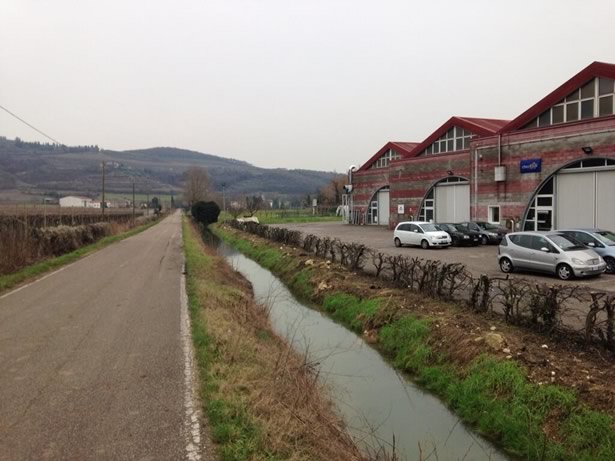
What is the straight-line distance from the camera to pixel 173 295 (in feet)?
44.9

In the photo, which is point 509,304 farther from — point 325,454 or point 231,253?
point 231,253

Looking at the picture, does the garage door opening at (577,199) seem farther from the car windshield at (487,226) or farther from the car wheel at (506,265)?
the car wheel at (506,265)

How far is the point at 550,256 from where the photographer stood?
15852mm

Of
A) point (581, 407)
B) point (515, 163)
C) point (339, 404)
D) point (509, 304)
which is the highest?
point (515, 163)

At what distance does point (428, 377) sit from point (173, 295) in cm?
741

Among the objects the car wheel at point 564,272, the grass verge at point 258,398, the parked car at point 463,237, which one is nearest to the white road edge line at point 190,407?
the grass verge at point 258,398

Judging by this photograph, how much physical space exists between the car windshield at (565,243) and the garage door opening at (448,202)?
827 inches

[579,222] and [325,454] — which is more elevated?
[579,222]

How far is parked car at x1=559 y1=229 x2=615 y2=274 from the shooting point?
54.8 feet

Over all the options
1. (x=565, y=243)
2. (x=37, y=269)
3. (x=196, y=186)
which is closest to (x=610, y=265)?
(x=565, y=243)

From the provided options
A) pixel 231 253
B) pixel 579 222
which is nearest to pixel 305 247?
pixel 231 253

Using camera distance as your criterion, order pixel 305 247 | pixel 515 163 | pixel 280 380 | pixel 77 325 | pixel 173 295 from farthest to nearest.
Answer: pixel 515 163, pixel 305 247, pixel 173 295, pixel 77 325, pixel 280 380

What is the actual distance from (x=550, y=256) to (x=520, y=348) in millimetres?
8421

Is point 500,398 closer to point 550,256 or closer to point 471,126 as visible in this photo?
point 550,256
